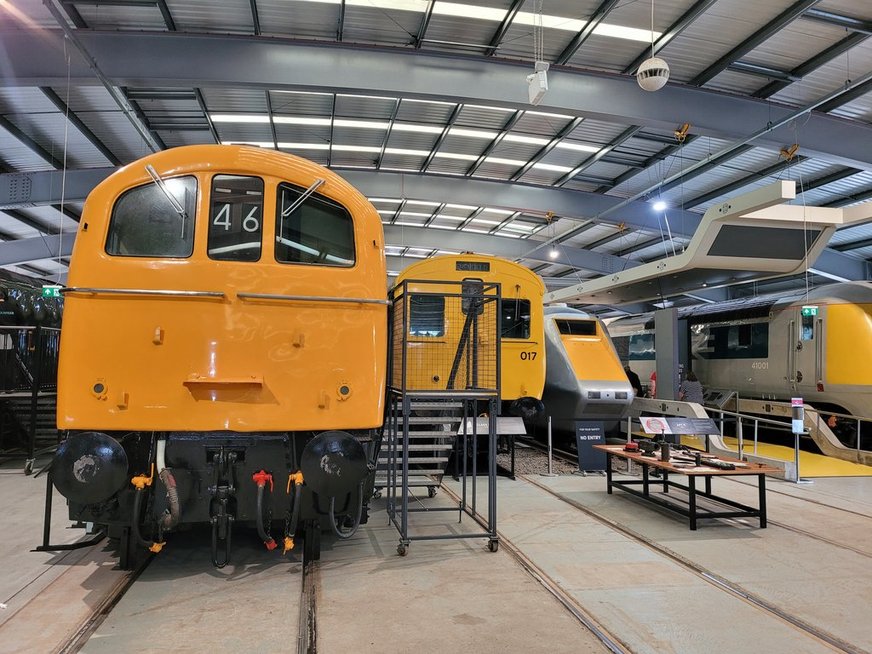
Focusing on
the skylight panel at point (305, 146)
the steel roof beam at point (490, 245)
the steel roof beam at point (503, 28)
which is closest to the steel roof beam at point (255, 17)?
the steel roof beam at point (503, 28)

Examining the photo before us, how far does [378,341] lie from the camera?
4.47 metres

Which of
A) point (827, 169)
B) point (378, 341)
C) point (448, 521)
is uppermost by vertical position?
point (827, 169)

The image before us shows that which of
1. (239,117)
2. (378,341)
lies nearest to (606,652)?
(378,341)

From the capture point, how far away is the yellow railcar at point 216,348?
13.1ft

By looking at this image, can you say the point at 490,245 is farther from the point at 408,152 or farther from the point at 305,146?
the point at 305,146

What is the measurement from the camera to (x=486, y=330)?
7.65 metres

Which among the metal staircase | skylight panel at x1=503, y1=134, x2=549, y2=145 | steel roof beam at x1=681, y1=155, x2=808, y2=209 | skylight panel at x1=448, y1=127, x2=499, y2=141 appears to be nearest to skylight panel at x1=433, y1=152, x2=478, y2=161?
skylight panel at x1=448, y1=127, x2=499, y2=141

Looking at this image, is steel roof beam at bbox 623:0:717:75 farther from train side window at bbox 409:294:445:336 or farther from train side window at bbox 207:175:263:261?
train side window at bbox 207:175:263:261

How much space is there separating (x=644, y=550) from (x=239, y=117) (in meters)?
10.2

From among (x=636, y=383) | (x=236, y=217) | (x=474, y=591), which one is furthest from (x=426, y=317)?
(x=636, y=383)

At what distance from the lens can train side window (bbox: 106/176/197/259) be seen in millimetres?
4246

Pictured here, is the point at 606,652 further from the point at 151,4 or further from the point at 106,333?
the point at 151,4

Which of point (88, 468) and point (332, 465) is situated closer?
point (88, 468)

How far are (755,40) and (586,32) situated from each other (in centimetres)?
244
